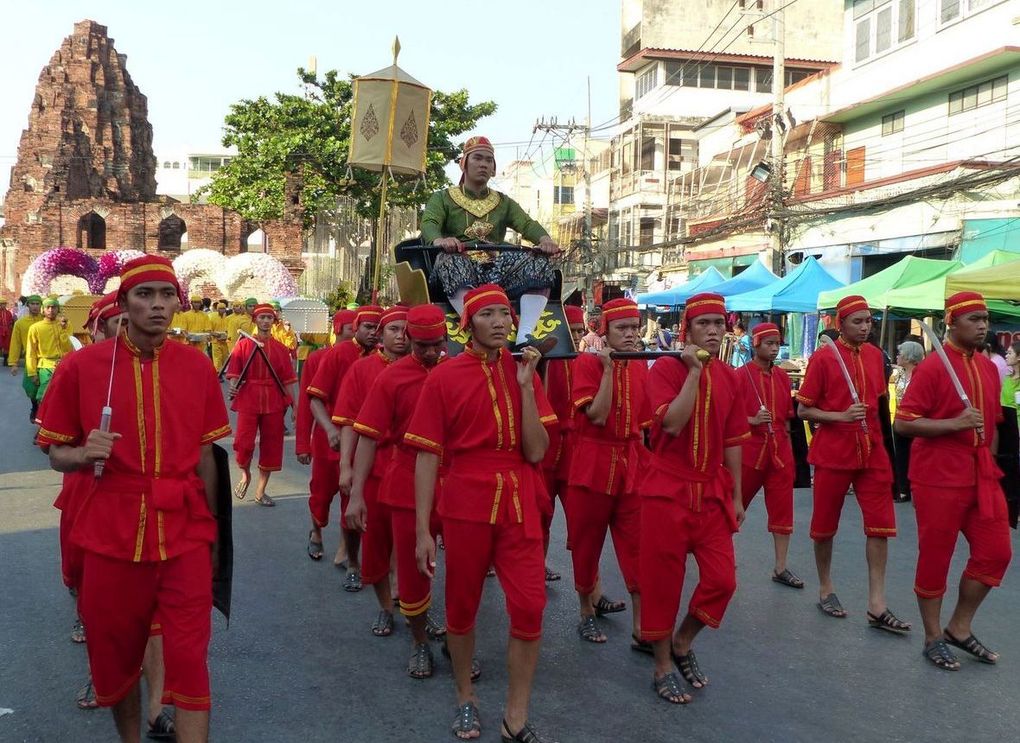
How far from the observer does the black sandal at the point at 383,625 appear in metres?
5.94

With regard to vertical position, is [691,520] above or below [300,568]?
above

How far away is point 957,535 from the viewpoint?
5.51 metres

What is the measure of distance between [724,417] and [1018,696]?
2.04m

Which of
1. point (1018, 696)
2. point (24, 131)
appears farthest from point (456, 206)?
point (24, 131)

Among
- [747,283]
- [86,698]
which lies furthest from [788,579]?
[747,283]

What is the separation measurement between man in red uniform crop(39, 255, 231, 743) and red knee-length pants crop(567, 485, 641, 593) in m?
2.54

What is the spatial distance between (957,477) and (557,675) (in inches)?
93.8

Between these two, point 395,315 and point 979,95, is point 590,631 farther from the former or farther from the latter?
point 979,95

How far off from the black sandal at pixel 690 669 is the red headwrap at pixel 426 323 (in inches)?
80.1

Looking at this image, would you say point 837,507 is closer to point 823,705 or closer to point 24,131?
point 823,705

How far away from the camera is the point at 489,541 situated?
436 centimetres

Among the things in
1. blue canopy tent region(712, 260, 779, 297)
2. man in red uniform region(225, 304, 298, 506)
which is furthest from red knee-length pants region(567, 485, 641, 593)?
blue canopy tent region(712, 260, 779, 297)

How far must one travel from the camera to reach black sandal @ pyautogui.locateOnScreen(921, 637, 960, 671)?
5.44 m

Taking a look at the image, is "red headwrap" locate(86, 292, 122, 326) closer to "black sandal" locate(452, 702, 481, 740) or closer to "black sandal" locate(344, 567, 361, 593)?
"black sandal" locate(452, 702, 481, 740)
